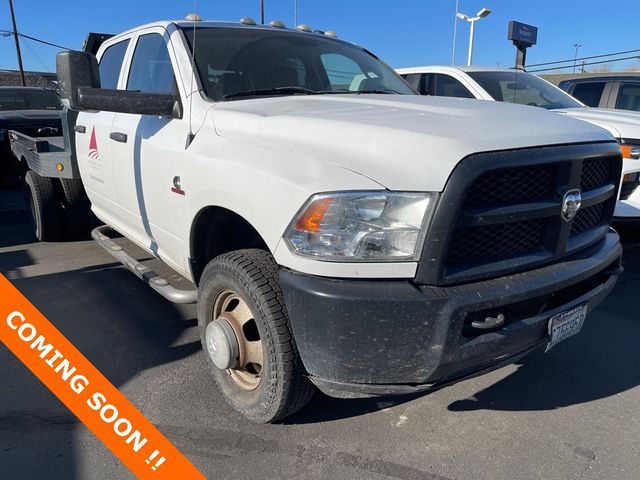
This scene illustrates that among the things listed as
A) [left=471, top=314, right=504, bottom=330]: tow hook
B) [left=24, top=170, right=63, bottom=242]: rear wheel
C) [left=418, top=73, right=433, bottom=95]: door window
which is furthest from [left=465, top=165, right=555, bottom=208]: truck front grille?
[left=24, top=170, right=63, bottom=242]: rear wheel

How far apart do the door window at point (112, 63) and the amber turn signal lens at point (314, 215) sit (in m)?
2.81

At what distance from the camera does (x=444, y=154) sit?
1873 millimetres

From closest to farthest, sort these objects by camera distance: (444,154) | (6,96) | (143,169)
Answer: (444,154)
(143,169)
(6,96)

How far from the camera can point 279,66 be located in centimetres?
334

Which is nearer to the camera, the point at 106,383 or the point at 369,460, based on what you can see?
the point at 369,460

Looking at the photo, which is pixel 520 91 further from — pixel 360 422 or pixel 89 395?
pixel 89 395

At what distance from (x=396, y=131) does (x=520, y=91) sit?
492cm

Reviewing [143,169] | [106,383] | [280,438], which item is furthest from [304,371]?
[143,169]

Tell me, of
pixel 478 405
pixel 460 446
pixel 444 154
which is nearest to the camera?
pixel 444 154

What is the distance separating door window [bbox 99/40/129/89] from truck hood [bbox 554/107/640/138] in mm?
3924

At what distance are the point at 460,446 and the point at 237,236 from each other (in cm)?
156

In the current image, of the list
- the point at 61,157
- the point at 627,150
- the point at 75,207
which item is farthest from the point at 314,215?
the point at 75,207

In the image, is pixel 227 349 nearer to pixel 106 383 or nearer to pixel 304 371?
pixel 304 371

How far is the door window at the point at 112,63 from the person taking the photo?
13.4 feet
